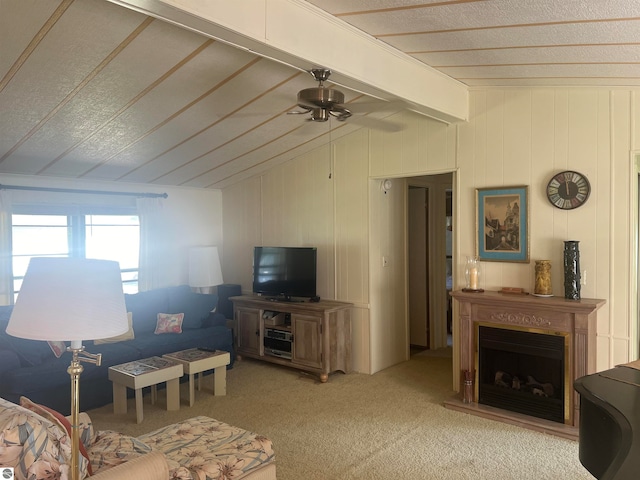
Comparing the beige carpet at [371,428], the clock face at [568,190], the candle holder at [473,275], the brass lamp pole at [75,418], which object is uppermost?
the clock face at [568,190]

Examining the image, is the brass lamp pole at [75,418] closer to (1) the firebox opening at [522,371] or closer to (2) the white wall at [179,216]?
(1) the firebox opening at [522,371]

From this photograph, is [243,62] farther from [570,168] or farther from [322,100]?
[570,168]

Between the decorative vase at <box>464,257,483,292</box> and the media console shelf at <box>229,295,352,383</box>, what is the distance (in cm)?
144

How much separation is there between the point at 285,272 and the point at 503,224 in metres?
2.45

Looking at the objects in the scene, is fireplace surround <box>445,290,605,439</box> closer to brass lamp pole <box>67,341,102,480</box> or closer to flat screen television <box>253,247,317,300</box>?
flat screen television <box>253,247,317,300</box>

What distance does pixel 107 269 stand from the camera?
6.23 feet

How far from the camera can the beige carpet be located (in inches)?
129

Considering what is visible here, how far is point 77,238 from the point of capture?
17.9ft

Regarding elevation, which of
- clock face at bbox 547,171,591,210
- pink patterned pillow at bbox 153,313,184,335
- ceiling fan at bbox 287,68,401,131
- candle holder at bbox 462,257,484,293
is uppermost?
ceiling fan at bbox 287,68,401,131

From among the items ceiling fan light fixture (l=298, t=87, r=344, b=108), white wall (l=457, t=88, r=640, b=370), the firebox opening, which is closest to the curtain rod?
ceiling fan light fixture (l=298, t=87, r=344, b=108)

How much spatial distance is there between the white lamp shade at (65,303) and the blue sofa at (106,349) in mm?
2604

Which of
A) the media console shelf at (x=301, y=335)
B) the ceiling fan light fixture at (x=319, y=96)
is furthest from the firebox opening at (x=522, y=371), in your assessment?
the ceiling fan light fixture at (x=319, y=96)

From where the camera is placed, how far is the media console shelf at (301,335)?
5215 mm

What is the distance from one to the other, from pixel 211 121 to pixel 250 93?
0.60 meters
